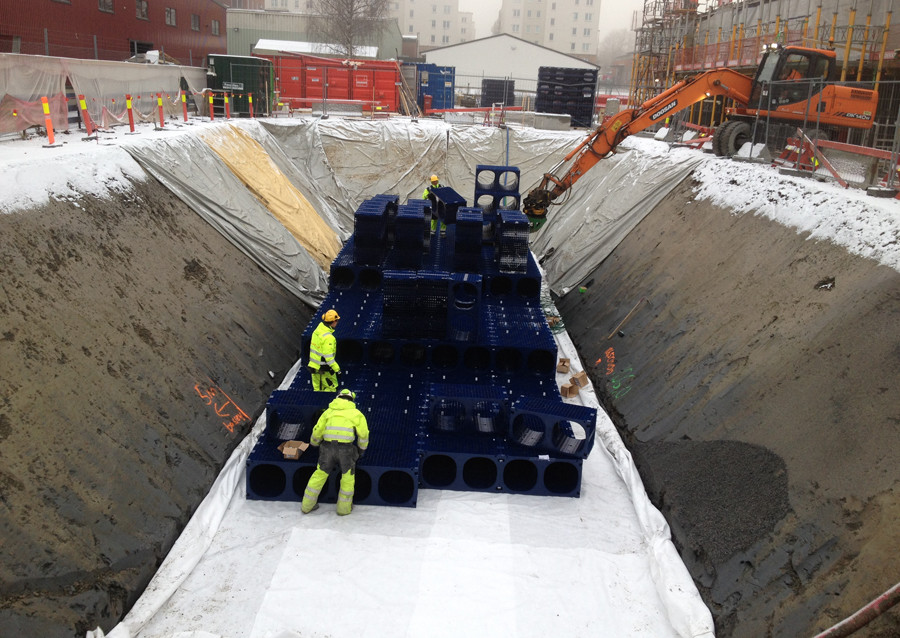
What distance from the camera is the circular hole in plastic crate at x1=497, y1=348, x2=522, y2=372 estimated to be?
10119 mm

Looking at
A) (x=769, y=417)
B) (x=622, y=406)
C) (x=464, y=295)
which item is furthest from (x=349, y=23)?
(x=769, y=417)

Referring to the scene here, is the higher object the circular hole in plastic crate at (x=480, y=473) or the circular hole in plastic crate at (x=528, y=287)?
the circular hole in plastic crate at (x=528, y=287)

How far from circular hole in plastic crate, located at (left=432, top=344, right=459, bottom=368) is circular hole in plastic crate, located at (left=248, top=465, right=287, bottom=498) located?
3.00 m

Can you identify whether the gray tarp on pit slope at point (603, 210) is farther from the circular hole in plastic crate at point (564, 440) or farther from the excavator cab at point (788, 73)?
the circular hole in plastic crate at point (564, 440)

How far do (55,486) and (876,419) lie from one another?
7.49 m

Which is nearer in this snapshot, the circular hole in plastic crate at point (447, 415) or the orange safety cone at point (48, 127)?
the circular hole in plastic crate at point (447, 415)

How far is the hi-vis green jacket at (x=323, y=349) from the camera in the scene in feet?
29.6

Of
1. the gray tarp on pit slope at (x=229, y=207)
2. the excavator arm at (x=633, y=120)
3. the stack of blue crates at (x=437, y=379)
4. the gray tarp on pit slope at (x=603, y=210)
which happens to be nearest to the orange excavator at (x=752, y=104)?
the excavator arm at (x=633, y=120)

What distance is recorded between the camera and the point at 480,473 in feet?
28.0

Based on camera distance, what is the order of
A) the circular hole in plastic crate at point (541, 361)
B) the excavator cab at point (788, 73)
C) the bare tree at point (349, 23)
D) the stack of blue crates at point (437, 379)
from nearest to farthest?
the stack of blue crates at point (437, 379)
the circular hole in plastic crate at point (541, 361)
the excavator cab at point (788, 73)
the bare tree at point (349, 23)

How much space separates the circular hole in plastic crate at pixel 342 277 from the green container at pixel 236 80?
11.8 meters

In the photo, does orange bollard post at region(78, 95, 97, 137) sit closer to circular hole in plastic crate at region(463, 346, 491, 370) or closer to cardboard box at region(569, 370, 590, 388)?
circular hole in plastic crate at region(463, 346, 491, 370)

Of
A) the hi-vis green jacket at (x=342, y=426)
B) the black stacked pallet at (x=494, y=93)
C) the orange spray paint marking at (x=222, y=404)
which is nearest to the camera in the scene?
the hi-vis green jacket at (x=342, y=426)

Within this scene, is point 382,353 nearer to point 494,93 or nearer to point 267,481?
point 267,481
